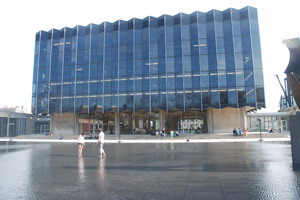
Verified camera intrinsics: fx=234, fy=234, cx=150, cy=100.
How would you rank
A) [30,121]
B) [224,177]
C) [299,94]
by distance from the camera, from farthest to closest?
[30,121]
[299,94]
[224,177]

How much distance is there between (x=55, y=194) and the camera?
6.41 meters

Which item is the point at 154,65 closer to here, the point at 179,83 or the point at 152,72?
the point at 152,72

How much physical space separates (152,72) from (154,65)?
1.45m

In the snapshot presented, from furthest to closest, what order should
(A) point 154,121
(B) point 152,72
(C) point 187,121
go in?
1. (A) point 154,121
2. (C) point 187,121
3. (B) point 152,72

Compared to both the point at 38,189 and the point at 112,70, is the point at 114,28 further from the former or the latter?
the point at 38,189

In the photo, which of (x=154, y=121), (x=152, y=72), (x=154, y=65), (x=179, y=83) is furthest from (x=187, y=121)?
(x=154, y=65)

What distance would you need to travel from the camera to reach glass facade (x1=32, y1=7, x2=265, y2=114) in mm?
43250

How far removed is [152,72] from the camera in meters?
46.0

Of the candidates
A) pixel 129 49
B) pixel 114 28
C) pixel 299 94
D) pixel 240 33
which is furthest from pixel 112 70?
pixel 299 94

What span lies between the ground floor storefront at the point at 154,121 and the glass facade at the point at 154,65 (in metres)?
3.11

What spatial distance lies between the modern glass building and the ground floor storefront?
0.20m

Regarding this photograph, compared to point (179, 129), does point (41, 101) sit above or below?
above

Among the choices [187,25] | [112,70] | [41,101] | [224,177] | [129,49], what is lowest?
[224,177]

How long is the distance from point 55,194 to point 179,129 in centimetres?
4236
